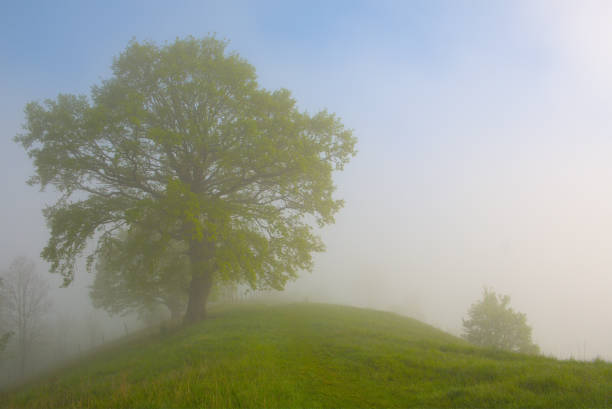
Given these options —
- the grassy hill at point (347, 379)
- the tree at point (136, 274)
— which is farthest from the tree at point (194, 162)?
the grassy hill at point (347, 379)

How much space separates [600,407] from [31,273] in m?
54.1

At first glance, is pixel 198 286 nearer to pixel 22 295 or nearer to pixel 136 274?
pixel 136 274

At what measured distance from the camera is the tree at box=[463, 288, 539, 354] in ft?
83.0

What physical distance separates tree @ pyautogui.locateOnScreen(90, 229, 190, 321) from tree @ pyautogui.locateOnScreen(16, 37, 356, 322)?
3.52 feet

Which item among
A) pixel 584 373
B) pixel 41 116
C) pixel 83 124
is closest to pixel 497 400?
pixel 584 373

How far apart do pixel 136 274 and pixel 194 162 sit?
8.67 meters

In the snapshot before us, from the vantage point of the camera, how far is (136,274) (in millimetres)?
17641

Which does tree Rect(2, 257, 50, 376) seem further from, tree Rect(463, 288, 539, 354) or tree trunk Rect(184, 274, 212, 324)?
tree Rect(463, 288, 539, 354)

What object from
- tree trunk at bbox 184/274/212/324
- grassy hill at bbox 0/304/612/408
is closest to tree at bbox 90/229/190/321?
tree trunk at bbox 184/274/212/324

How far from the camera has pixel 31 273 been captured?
119ft

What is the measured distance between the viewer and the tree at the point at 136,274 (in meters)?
16.0

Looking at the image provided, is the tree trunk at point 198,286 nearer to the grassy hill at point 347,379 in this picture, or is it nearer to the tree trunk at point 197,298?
the tree trunk at point 197,298

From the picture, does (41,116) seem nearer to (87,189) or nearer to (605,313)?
(87,189)

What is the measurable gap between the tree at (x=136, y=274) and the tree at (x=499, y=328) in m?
28.0
